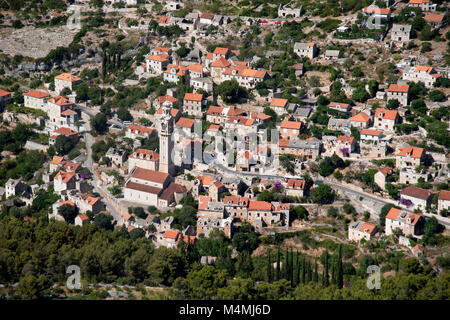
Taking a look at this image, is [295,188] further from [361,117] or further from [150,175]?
[150,175]

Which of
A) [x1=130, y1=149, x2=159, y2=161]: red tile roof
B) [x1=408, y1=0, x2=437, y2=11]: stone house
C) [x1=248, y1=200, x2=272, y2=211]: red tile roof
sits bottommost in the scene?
[x1=248, y1=200, x2=272, y2=211]: red tile roof

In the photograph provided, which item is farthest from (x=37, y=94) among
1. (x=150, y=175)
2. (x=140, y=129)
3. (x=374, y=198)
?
(x=374, y=198)

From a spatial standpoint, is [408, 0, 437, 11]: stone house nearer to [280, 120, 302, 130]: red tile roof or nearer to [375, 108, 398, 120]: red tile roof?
[375, 108, 398, 120]: red tile roof

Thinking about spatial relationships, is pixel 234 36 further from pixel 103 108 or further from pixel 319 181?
pixel 319 181

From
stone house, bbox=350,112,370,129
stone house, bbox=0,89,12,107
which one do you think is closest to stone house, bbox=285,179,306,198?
stone house, bbox=350,112,370,129

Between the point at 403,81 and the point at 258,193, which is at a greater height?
the point at 403,81
